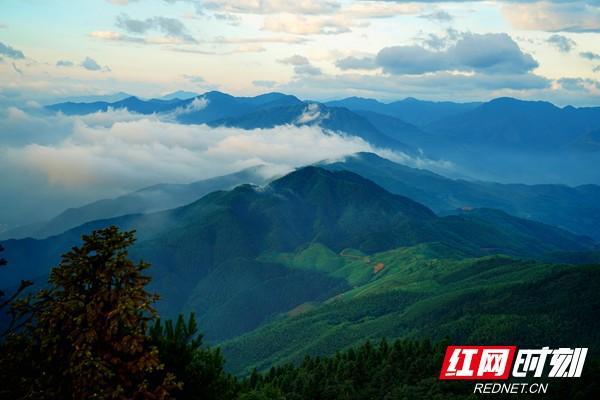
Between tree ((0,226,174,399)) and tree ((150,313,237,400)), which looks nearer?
tree ((0,226,174,399))

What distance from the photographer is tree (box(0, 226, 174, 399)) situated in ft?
75.4

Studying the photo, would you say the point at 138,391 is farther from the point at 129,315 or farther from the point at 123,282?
the point at 123,282

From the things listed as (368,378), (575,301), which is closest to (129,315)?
(368,378)

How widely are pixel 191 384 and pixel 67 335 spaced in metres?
12.9

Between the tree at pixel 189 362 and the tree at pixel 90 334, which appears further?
the tree at pixel 189 362

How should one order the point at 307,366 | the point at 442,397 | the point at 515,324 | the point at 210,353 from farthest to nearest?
1. the point at 515,324
2. the point at 307,366
3. the point at 442,397
4. the point at 210,353

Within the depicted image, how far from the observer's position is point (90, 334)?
22.9 m

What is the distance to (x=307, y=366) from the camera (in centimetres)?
11388

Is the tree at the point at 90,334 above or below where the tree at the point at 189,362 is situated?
above

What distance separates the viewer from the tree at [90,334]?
22984mm

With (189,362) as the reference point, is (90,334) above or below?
above

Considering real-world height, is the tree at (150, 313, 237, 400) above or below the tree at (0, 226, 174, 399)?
below

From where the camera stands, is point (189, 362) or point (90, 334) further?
point (189, 362)

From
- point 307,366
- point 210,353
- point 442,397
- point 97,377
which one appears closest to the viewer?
point 97,377
